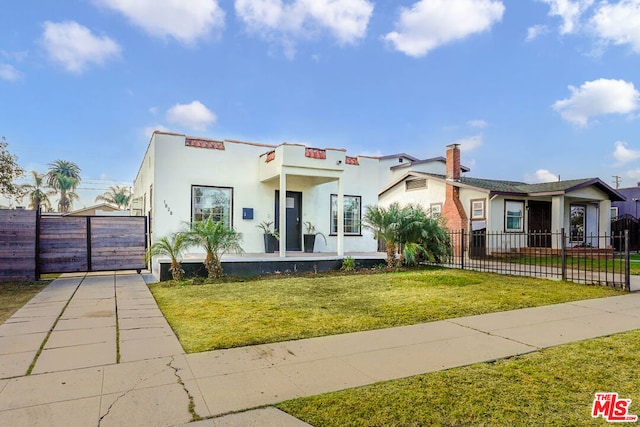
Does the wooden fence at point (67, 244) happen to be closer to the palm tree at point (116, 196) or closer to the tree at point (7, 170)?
the tree at point (7, 170)

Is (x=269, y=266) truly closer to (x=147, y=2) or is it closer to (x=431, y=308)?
(x=431, y=308)

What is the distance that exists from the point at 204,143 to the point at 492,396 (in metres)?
10.8

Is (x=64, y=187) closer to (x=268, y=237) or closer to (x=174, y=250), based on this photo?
(x=268, y=237)

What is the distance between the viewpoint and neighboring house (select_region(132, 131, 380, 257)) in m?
11.4

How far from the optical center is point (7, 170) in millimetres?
15961

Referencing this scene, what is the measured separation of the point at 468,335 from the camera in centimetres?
493

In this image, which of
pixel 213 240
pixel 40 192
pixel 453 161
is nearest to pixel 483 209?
pixel 453 161

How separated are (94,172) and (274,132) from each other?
42802mm

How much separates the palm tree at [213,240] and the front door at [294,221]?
355 cm

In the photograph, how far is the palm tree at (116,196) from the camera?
181 feet

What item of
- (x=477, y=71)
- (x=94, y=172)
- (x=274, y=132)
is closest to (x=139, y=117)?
(x=274, y=132)

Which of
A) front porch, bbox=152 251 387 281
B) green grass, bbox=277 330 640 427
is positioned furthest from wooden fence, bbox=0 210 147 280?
green grass, bbox=277 330 640 427

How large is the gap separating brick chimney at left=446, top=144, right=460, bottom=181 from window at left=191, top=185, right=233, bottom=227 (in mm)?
11866

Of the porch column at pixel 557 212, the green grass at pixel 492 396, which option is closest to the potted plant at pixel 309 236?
the green grass at pixel 492 396
